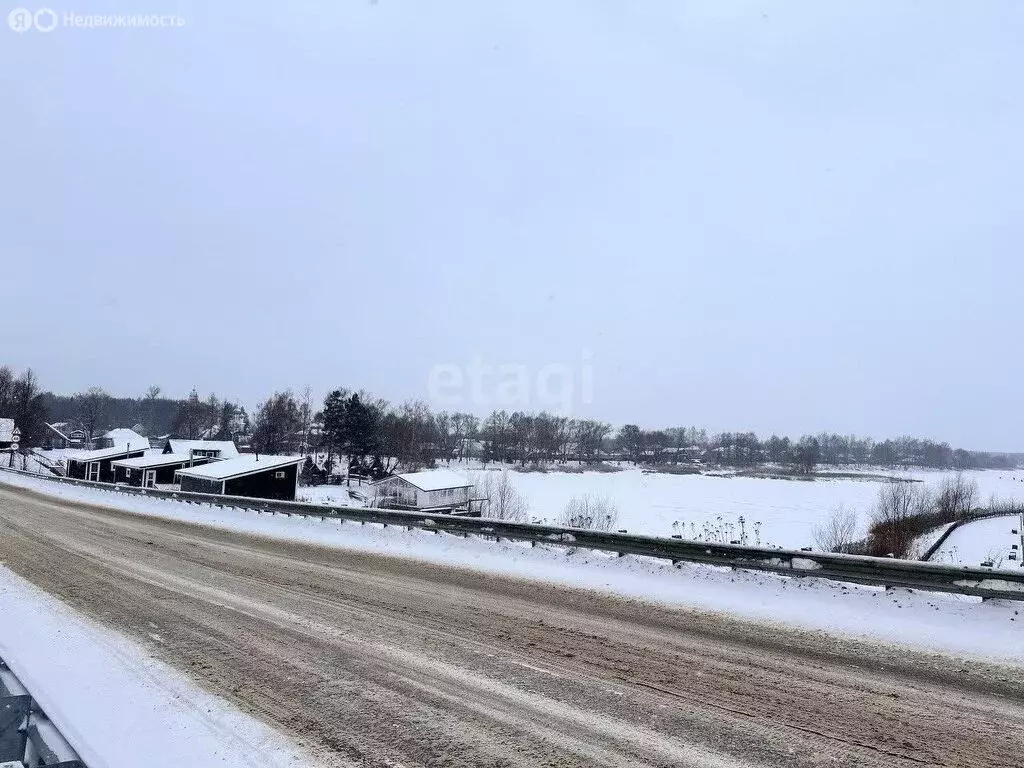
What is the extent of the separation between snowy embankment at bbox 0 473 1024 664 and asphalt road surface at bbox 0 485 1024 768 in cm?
63

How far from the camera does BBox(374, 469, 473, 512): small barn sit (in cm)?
4591

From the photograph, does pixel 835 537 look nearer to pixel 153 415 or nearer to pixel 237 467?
pixel 237 467

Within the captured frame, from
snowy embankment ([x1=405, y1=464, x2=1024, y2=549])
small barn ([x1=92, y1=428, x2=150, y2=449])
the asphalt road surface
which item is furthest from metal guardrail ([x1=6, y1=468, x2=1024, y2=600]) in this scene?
small barn ([x1=92, y1=428, x2=150, y2=449])

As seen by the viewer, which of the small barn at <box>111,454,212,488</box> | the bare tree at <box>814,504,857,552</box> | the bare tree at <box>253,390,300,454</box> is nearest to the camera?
the bare tree at <box>814,504,857,552</box>

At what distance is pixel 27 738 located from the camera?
145 inches

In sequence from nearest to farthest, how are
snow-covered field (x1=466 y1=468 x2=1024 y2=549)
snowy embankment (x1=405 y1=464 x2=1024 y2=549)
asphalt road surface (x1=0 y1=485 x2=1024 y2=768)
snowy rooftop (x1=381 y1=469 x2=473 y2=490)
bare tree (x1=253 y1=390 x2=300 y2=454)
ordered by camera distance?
asphalt road surface (x1=0 y1=485 x2=1024 y2=768)
snowy embankment (x1=405 y1=464 x2=1024 y2=549)
snow-covered field (x1=466 y1=468 x2=1024 y2=549)
snowy rooftop (x1=381 y1=469 x2=473 y2=490)
bare tree (x1=253 y1=390 x2=300 y2=454)

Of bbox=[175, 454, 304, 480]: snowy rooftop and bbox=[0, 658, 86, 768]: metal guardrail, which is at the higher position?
bbox=[0, 658, 86, 768]: metal guardrail

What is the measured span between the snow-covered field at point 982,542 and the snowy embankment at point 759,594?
1588 centimetres

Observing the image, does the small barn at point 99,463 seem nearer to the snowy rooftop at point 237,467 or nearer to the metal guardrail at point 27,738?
the snowy rooftop at point 237,467

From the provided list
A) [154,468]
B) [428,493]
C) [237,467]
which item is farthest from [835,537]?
[154,468]

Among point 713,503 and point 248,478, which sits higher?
point 248,478

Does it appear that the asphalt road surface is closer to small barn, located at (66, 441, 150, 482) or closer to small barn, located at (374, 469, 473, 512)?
small barn, located at (374, 469, 473, 512)

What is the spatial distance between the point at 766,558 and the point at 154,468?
53.9 m

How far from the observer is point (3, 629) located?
800cm
